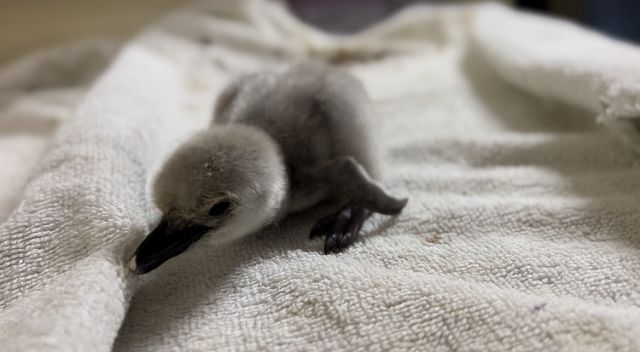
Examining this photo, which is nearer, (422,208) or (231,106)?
(422,208)

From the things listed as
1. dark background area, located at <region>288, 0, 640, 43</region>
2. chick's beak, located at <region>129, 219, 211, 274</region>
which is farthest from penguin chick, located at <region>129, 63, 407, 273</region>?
dark background area, located at <region>288, 0, 640, 43</region>

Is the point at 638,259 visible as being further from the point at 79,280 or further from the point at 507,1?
the point at 507,1

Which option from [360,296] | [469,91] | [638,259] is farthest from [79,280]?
[469,91]

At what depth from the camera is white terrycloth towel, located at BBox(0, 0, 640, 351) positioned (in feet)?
2.20

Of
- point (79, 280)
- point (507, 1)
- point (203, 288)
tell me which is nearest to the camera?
point (79, 280)

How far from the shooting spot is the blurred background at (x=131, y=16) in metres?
1.88

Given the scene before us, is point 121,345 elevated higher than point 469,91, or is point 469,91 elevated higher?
point 469,91

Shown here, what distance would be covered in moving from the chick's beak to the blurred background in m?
1.31

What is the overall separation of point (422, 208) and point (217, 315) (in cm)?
37

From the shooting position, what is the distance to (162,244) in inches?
31.2

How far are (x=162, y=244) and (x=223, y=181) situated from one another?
0.12 meters

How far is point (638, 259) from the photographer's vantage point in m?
0.75

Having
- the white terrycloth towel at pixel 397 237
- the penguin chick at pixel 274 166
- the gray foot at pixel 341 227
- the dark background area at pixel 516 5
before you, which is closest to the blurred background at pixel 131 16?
the dark background area at pixel 516 5

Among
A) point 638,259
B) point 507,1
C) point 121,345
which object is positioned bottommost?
point 121,345
